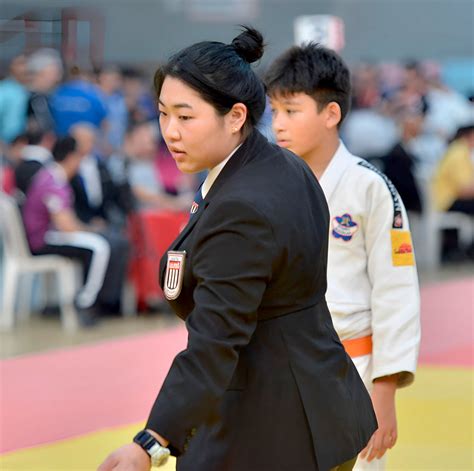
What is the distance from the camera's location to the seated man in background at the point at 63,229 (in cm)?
1027

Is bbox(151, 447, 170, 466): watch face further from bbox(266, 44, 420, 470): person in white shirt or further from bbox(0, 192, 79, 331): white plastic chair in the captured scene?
bbox(0, 192, 79, 331): white plastic chair

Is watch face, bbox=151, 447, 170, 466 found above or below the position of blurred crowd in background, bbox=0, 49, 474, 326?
above

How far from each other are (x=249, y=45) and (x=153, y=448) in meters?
1.07

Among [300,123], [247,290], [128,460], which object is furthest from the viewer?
[300,123]

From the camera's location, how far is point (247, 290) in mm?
2539

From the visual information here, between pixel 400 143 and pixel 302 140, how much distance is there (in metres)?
10.2

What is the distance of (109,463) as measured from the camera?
2418 mm

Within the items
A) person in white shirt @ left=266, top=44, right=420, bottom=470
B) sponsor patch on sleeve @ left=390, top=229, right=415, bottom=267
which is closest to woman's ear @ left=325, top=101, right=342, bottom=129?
person in white shirt @ left=266, top=44, right=420, bottom=470

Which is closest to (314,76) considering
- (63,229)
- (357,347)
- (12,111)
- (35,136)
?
(357,347)

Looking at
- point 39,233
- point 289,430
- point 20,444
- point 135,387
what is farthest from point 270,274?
point 39,233

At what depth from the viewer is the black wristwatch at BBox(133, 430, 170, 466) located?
2.45 meters

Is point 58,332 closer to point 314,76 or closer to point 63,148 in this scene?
point 63,148

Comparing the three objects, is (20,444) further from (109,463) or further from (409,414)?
(109,463)

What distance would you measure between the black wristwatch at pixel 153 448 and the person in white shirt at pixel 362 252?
4.40ft
